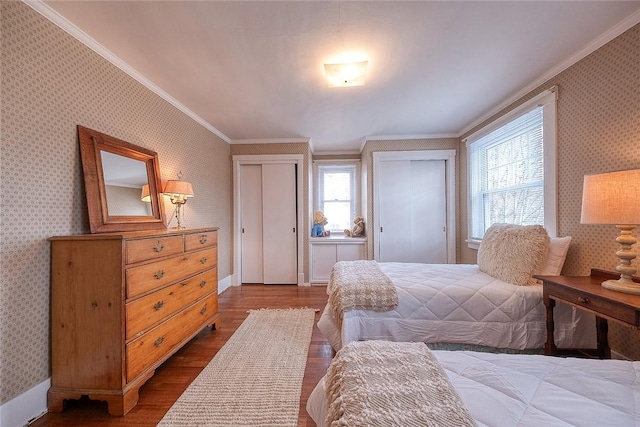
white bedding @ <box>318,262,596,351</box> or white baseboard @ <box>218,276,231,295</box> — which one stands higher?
white bedding @ <box>318,262,596,351</box>

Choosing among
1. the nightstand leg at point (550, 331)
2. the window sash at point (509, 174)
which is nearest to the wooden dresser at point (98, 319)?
the nightstand leg at point (550, 331)

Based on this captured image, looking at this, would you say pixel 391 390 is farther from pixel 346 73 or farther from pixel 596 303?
pixel 346 73

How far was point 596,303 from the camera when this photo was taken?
138 centimetres

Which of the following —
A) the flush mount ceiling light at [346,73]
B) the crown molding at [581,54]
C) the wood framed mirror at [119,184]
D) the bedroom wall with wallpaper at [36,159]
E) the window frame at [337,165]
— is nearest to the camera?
the bedroom wall with wallpaper at [36,159]

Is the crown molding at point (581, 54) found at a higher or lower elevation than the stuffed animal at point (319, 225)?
higher

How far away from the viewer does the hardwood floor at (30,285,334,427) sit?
55.9 inches

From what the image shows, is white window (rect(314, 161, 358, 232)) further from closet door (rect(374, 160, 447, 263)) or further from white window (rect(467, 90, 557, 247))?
white window (rect(467, 90, 557, 247))

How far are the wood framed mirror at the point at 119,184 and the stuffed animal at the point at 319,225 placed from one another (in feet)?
7.51

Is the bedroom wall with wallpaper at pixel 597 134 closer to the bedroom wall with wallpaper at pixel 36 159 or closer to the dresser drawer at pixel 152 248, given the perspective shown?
the dresser drawer at pixel 152 248

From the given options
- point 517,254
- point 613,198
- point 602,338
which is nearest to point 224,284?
point 517,254

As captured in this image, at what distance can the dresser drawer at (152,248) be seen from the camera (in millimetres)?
1504

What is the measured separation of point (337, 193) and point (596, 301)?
3.62m

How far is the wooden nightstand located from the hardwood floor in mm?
1625

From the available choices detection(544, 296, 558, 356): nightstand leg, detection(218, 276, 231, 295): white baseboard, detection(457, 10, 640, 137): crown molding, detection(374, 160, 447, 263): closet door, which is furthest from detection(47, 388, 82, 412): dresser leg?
detection(457, 10, 640, 137): crown molding
